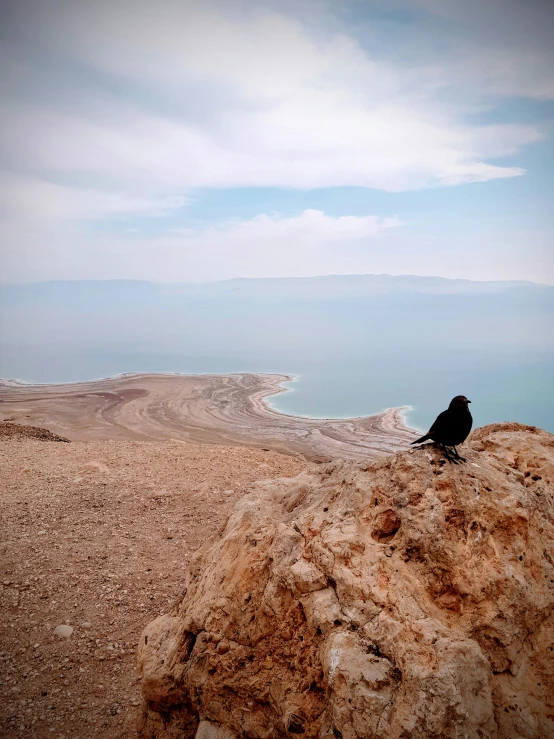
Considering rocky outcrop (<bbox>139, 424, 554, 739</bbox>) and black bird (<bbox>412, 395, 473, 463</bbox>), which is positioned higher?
black bird (<bbox>412, 395, 473, 463</bbox>)

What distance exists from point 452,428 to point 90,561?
627 cm

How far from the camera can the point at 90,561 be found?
795cm

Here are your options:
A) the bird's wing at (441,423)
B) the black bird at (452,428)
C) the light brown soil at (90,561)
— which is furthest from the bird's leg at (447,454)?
the light brown soil at (90,561)

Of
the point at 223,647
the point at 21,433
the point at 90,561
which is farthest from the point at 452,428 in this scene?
the point at 21,433

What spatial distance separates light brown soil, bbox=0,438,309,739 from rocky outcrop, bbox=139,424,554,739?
1634 millimetres

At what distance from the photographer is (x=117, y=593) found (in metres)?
7.37

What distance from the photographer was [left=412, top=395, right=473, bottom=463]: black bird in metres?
4.09

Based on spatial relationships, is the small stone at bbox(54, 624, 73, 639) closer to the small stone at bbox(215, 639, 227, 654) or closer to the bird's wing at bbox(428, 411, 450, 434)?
the small stone at bbox(215, 639, 227, 654)

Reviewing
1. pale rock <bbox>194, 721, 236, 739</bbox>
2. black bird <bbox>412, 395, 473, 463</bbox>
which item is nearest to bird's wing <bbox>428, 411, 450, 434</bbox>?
black bird <bbox>412, 395, 473, 463</bbox>

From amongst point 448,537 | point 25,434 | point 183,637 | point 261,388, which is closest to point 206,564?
point 183,637

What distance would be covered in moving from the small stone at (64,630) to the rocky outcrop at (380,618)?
231 centimetres

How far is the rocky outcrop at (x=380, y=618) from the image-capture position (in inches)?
128

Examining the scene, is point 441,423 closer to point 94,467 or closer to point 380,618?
point 380,618

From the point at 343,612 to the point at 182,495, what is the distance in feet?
23.9
